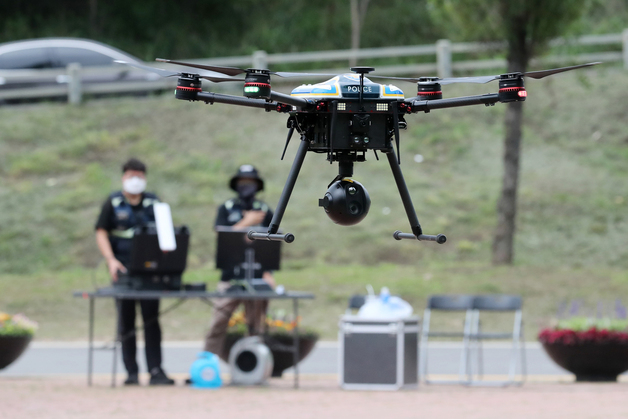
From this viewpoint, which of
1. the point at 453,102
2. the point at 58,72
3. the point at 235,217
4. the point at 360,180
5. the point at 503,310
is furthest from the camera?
the point at 58,72

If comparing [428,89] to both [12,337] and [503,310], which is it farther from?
[12,337]

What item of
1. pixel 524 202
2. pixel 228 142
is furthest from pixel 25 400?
pixel 228 142

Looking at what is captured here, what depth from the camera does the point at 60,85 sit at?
2580 centimetres

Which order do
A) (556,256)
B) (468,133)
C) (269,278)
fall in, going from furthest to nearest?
(468,133) → (556,256) → (269,278)

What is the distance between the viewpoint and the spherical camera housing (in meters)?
4.21

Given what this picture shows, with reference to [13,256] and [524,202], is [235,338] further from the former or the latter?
[524,202]

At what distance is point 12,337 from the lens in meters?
10.9

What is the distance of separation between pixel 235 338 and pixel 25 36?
24.0 metres

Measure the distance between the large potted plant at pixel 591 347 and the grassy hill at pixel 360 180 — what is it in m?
4.41

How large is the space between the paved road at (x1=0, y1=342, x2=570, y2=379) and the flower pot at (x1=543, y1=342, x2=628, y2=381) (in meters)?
0.51

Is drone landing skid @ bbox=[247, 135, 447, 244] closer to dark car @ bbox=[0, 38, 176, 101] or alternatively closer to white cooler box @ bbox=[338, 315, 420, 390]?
white cooler box @ bbox=[338, 315, 420, 390]

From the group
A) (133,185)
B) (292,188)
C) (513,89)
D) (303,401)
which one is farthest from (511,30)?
(292,188)

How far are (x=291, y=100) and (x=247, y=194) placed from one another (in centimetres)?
691

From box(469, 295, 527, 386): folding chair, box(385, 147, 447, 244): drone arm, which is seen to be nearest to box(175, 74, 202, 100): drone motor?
box(385, 147, 447, 244): drone arm
